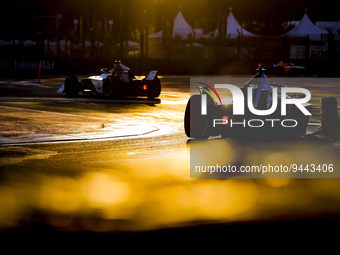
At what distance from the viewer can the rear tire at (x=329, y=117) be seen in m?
13.2

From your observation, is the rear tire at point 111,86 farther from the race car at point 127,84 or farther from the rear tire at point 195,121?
the rear tire at point 195,121

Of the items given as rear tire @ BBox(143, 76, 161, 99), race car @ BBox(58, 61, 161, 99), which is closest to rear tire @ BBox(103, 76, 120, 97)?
race car @ BBox(58, 61, 161, 99)

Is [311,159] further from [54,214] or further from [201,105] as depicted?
[54,214]

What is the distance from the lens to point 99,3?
64.9 meters

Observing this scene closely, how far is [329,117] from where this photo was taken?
1342cm

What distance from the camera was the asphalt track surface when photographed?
638cm

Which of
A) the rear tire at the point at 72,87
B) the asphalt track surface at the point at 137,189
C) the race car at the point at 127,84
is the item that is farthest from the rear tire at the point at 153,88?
the asphalt track surface at the point at 137,189

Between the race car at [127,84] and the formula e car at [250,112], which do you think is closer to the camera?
the formula e car at [250,112]

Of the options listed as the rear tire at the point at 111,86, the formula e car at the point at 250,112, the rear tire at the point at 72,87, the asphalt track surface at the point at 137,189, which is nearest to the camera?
the asphalt track surface at the point at 137,189

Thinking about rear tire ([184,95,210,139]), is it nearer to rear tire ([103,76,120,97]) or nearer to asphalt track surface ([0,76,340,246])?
asphalt track surface ([0,76,340,246])

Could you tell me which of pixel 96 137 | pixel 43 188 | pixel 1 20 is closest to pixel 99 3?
pixel 1 20

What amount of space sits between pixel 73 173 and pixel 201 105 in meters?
3.59

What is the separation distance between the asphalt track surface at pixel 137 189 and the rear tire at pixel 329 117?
0.52 meters

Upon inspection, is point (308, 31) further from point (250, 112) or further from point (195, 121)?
point (250, 112)
